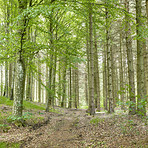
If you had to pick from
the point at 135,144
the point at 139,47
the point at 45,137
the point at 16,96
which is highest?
the point at 139,47

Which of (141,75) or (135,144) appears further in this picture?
(141,75)

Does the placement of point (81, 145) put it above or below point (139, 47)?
below

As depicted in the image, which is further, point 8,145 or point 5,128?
point 5,128

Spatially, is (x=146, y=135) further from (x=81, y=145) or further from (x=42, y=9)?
(x=42, y=9)

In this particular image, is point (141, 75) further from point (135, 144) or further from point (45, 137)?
point (45, 137)

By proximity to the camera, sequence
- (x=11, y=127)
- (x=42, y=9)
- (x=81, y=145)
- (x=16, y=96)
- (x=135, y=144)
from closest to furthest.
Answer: (x=135, y=144) → (x=81, y=145) → (x=42, y=9) → (x=11, y=127) → (x=16, y=96)

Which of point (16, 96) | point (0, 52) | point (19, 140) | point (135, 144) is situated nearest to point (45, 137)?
point (19, 140)

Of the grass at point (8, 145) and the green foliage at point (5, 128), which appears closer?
the grass at point (8, 145)

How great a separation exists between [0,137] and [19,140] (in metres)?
0.80

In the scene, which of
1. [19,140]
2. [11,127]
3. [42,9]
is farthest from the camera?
[11,127]

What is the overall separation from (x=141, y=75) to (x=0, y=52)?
28.0ft

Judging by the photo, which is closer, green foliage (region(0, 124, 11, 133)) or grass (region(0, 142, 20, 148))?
grass (region(0, 142, 20, 148))

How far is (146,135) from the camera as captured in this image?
5.04m

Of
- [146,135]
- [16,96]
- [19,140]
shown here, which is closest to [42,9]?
[16,96]
